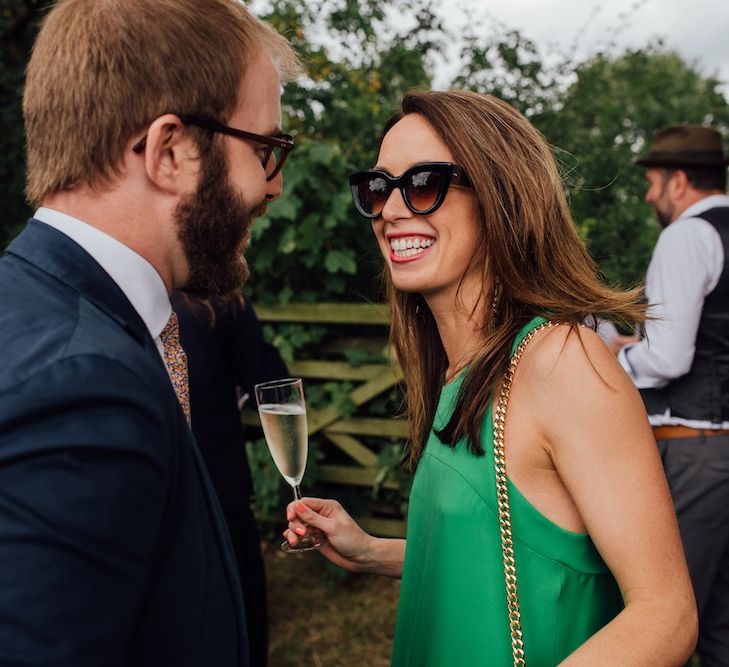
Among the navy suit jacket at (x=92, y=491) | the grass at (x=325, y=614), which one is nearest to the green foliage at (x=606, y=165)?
the grass at (x=325, y=614)

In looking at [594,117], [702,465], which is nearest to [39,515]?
[702,465]

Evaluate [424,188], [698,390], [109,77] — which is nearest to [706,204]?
[698,390]

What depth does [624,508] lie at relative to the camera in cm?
127

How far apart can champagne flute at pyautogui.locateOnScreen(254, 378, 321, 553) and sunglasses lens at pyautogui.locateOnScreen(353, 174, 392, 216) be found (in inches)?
21.5

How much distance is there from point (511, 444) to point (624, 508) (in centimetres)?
26

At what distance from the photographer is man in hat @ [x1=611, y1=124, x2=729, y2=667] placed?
3.02 m

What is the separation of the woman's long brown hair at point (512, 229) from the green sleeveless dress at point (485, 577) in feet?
0.30

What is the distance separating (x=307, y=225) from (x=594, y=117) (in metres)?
2.41

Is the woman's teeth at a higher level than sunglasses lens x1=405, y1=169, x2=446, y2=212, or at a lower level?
lower

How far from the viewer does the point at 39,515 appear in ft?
2.70

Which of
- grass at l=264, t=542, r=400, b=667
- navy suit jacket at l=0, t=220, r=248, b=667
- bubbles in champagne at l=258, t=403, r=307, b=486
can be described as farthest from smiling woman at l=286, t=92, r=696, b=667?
grass at l=264, t=542, r=400, b=667

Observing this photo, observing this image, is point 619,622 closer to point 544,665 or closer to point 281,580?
point 544,665

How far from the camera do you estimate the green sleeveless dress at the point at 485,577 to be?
1415 mm

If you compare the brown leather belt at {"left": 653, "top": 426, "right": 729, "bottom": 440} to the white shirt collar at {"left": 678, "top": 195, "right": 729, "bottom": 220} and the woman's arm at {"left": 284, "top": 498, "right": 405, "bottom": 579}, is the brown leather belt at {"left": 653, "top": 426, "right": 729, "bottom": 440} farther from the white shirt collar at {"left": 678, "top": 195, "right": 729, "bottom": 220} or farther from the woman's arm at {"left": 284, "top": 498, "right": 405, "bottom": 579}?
the woman's arm at {"left": 284, "top": 498, "right": 405, "bottom": 579}
